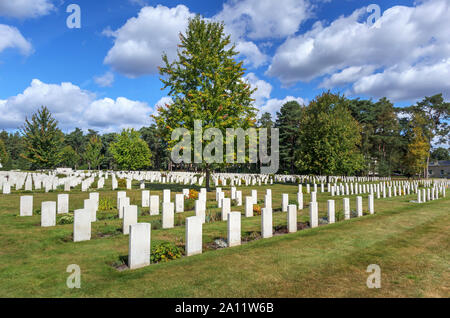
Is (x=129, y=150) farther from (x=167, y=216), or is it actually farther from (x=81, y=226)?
(x=81, y=226)

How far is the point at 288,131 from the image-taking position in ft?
184

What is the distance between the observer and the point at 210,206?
41.8ft

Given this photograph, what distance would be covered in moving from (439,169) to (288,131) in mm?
47823

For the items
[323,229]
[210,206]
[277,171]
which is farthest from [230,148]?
[277,171]

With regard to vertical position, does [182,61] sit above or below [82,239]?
above

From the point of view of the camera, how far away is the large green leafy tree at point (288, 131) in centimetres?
5478

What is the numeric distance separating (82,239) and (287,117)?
54119 mm

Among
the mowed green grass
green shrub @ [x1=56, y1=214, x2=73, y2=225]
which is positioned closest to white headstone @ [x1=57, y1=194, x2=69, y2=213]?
green shrub @ [x1=56, y1=214, x2=73, y2=225]

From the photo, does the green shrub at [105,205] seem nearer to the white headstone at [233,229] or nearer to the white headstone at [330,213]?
the white headstone at [233,229]

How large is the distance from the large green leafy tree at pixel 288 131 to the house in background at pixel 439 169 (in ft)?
144

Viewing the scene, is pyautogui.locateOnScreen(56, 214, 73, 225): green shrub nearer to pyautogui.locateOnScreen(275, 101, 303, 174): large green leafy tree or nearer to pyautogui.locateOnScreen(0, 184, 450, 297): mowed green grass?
pyautogui.locateOnScreen(0, 184, 450, 297): mowed green grass

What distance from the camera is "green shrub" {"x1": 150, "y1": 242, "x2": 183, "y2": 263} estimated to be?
5.55 meters

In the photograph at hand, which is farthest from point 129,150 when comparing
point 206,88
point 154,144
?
point 154,144
